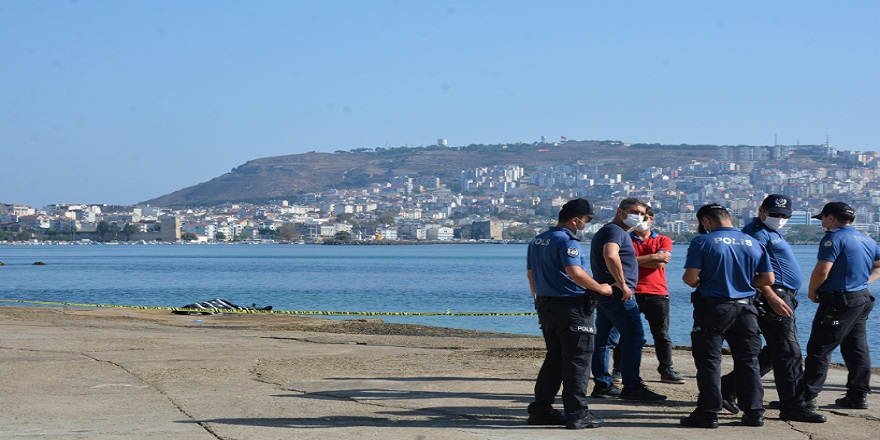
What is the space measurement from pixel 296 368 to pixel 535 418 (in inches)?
153

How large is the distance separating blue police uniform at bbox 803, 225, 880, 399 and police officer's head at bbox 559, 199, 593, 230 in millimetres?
1886

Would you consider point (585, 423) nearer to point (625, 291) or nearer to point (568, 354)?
point (568, 354)

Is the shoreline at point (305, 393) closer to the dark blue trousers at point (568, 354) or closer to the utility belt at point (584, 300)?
the dark blue trousers at point (568, 354)

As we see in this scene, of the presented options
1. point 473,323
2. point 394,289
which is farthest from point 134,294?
point 473,323

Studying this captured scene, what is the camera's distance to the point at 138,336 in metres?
15.4

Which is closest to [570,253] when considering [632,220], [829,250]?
[632,220]

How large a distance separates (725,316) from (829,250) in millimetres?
1311

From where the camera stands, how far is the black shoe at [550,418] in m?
7.70

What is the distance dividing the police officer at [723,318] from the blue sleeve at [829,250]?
89cm

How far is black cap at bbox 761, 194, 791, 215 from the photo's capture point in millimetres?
8562

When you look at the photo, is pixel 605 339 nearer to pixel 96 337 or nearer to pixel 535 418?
pixel 535 418

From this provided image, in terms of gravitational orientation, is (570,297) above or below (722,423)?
above

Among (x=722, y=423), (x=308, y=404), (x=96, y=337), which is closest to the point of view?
(x=722, y=423)

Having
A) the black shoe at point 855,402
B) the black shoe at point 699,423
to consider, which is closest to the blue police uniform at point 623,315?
the black shoe at point 699,423
